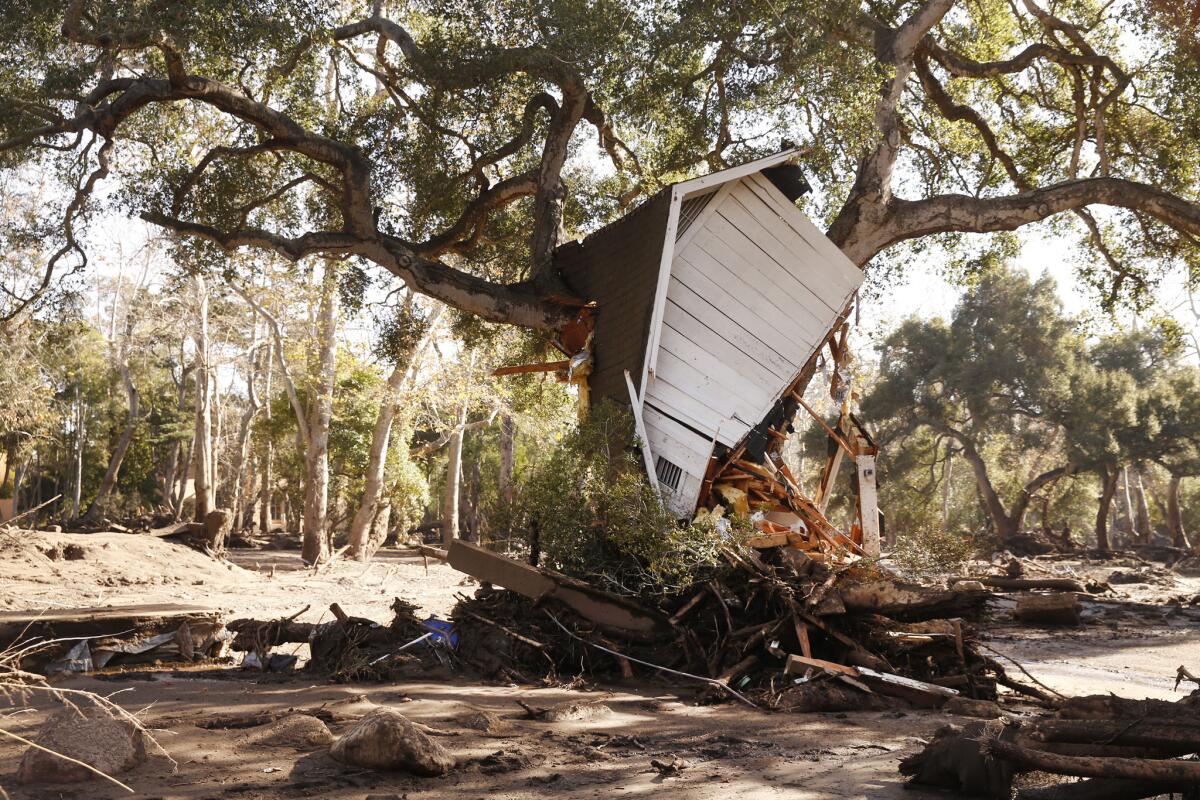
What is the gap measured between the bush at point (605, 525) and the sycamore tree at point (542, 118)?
140 inches

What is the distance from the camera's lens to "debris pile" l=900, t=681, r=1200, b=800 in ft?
12.8

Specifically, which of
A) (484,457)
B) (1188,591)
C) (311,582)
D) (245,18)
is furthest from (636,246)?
(484,457)

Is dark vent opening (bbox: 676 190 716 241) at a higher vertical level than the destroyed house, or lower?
higher

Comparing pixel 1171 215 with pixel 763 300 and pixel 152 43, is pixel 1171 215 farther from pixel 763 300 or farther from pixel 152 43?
pixel 152 43

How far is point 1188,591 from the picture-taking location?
20.8 meters

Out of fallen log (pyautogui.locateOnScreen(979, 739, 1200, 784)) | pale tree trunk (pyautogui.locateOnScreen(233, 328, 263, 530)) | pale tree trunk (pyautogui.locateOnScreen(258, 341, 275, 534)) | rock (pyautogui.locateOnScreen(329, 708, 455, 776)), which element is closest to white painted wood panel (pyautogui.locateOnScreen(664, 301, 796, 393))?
rock (pyautogui.locateOnScreen(329, 708, 455, 776))

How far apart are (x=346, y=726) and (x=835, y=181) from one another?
13611 millimetres

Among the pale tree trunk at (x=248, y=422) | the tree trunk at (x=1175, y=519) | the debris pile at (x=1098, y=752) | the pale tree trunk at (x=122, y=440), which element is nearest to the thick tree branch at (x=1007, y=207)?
the debris pile at (x=1098, y=752)

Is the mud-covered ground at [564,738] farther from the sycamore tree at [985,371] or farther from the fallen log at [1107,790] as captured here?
the sycamore tree at [985,371]

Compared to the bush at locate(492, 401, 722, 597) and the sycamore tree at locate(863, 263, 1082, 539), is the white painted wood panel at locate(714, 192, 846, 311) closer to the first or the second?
the bush at locate(492, 401, 722, 597)

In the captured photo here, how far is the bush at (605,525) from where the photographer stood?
927 centimetres

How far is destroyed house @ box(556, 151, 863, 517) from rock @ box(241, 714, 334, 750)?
6.14 metres

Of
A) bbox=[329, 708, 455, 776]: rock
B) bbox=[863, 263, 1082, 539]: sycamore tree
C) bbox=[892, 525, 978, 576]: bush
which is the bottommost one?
bbox=[329, 708, 455, 776]: rock

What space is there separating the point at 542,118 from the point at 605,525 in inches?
367
